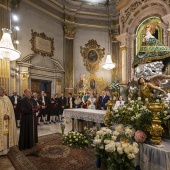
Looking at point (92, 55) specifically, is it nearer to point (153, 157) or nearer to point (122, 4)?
point (122, 4)

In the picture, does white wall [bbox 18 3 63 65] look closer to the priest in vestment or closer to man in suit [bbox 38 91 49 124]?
man in suit [bbox 38 91 49 124]

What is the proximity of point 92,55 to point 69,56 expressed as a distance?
254cm

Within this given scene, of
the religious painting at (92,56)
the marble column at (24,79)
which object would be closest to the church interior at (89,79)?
the marble column at (24,79)

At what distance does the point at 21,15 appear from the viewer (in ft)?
38.5

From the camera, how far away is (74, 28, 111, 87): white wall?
51.9 feet

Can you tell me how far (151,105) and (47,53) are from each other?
38.3ft

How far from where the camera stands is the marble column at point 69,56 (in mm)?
14777

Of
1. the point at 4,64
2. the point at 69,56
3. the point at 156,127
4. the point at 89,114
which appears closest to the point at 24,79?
the point at 4,64

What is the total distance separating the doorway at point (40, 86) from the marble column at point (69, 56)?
152cm

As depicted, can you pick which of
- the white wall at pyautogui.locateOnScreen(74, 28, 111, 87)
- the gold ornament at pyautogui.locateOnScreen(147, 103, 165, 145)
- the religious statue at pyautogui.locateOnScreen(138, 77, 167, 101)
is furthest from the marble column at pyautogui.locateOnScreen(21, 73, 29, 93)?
the gold ornament at pyautogui.locateOnScreen(147, 103, 165, 145)

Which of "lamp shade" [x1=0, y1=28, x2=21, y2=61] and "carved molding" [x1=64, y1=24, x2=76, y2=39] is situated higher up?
"carved molding" [x1=64, y1=24, x2=76, y2=39]

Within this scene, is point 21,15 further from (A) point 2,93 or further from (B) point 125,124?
(B) point 125,124

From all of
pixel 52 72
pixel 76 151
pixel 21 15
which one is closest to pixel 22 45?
pixel 21 15

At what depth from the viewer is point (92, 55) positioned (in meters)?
16.5
